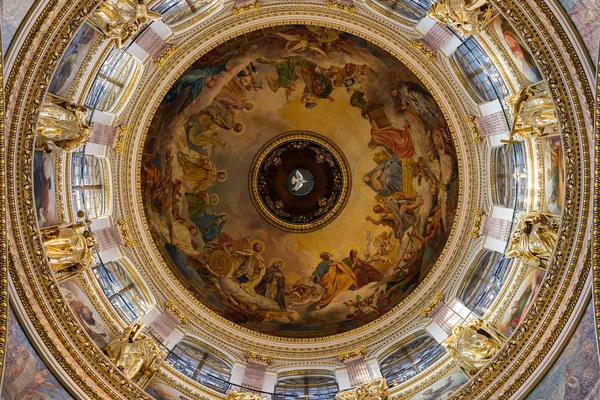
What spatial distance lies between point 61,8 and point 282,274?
49.4 feet

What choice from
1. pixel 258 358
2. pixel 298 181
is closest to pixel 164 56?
pixel 298 181

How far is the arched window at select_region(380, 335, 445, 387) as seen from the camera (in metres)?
17.2

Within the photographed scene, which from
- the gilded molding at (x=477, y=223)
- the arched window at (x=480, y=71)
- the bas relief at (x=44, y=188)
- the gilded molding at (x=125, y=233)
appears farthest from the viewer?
the gilded molding at (x=125, y=233)

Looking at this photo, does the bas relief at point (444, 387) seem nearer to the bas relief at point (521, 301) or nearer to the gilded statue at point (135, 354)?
the bas relief at point (521, 301)

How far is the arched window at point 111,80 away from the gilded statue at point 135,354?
21.9ft

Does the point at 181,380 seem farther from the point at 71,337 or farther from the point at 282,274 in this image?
the point at 282,274

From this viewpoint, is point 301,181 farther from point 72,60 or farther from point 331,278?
point 72,60

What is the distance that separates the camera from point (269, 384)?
18203mm

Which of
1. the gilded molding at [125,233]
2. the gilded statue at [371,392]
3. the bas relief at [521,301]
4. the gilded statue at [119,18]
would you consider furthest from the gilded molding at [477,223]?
the gilded statue at [119,18]

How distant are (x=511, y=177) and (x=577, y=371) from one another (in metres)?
6.70

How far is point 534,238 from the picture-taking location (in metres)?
13.9

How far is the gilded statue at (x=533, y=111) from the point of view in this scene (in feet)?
42.3

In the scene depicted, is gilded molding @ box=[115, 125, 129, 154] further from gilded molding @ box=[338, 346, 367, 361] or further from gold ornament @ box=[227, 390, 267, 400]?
gilded molding @ box=[338, 346, 367, 361]

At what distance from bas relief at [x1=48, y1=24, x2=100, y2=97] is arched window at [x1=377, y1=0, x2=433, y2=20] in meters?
8.63
